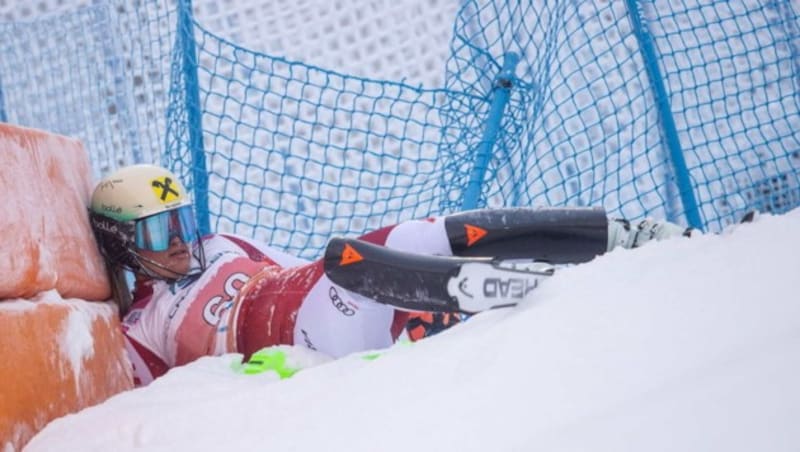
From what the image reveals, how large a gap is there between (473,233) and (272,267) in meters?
0.73

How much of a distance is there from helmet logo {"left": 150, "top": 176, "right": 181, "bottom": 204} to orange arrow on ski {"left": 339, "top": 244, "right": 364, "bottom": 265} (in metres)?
0.96

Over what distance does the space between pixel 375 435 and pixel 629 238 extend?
3.84ft

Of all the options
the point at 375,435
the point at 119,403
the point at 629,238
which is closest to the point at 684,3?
the point at 629,238

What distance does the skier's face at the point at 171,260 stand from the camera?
2.68 m

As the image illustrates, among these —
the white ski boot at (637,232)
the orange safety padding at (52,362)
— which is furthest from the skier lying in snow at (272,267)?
the orange safety padding at (52,362)

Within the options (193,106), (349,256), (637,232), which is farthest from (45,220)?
(193,106)

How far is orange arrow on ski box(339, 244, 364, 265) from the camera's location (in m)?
1.88

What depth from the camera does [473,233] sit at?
2232 mm

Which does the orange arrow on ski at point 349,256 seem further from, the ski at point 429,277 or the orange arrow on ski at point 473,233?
the orange arrow on ski at point 473,233

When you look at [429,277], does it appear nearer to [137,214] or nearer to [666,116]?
[137,214]

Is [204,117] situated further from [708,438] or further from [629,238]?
[708,438]

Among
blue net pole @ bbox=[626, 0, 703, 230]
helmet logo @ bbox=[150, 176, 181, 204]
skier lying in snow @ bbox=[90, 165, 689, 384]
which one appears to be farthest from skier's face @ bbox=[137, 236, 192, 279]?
blue net pole @ bbox=[626, 0, 703, 230]

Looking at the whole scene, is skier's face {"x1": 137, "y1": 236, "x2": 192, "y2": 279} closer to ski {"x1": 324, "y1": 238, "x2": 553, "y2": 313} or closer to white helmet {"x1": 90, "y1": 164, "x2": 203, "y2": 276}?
white helmet {"x1": 90, "y1": 164, "x2": 203, "y2": 276}

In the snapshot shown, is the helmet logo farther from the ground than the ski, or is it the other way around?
the ski
